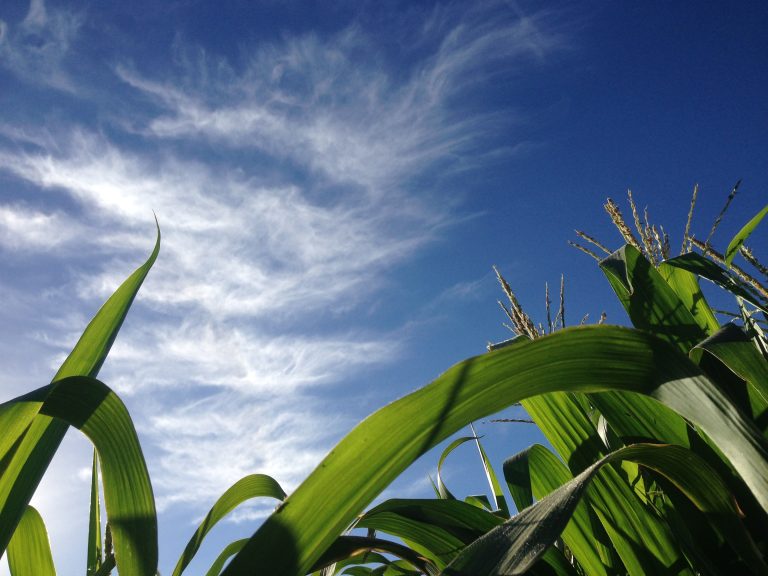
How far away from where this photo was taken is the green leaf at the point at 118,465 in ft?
2.24

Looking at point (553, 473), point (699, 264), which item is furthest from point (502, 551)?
point (699, 264)

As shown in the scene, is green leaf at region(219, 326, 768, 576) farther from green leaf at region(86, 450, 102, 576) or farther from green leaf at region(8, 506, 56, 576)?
green leaf at region(86, 450, 102, 576)

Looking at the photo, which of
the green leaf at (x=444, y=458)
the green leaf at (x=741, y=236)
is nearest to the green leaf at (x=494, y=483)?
the green leaf at (x=444, y=458)

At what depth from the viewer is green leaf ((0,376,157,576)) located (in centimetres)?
68

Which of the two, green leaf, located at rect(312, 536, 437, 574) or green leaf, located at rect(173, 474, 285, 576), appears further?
green leaf, located at rect(173, 474, 285, 576)

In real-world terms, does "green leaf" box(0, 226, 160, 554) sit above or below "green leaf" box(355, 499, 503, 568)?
above

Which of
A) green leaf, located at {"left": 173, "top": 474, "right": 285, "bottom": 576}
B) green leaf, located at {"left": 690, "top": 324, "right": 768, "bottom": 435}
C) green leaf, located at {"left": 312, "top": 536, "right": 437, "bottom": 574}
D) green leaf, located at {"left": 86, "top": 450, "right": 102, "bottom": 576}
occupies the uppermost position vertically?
green leaf, located at {"left": 86, "top": 450, "right": 102, "bottom": 576}

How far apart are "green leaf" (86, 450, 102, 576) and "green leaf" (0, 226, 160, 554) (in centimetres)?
47

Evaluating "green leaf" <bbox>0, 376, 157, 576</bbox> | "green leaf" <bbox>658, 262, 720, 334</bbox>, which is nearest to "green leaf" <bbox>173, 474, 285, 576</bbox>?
"green leaf" <bbox>0, 376, 157, 576</bbox>

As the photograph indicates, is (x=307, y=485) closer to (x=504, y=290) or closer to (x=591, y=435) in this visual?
(x=591, y=435)

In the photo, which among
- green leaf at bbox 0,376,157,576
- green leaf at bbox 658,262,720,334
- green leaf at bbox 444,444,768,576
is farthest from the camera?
green leaf at bbox 658,262,720,334

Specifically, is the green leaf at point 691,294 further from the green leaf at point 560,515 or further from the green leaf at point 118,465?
the green leaf at point 118,465

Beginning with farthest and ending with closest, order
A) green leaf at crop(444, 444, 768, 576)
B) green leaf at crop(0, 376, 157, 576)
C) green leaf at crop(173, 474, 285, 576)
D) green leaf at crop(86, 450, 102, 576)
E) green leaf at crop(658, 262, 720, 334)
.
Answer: green leaf at crop(86, 450, 102, 576) < green leaf at crop(658, 262, 720, 334) < green leaf at crop(173, 474, 285, 576) < green leaf at crop(0, 376, 157, 576) < green leaf at crop(444, 444, 768, 576)

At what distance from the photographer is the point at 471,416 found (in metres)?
0.56
